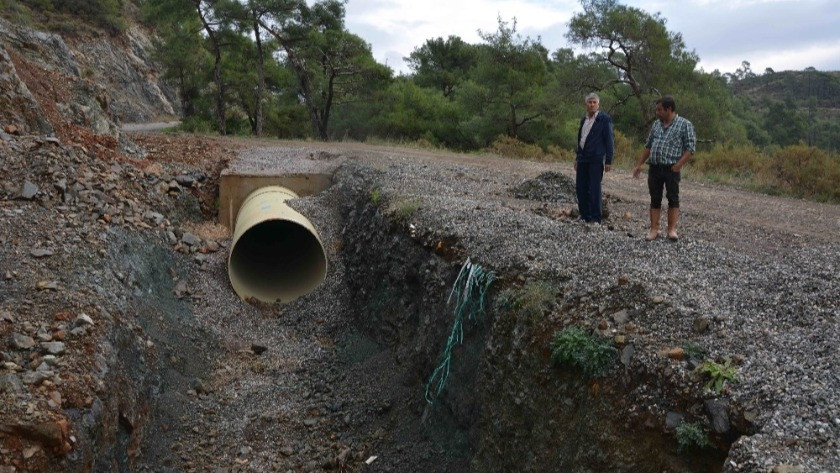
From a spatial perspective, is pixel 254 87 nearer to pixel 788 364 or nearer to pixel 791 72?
pixel 788 364

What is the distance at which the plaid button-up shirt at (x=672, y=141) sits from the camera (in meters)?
7.57

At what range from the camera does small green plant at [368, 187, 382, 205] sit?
38.8 feet

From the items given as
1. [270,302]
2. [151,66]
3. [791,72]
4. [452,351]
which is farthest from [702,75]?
[791,72]

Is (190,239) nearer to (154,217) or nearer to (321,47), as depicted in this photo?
(154,217)

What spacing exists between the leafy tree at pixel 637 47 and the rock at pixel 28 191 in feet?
68.8

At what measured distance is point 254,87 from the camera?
105ft

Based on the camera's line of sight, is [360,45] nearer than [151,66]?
Yes

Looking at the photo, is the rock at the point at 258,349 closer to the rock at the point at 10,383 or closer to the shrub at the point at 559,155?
the rock at the point at 10,383

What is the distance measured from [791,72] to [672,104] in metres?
86.3

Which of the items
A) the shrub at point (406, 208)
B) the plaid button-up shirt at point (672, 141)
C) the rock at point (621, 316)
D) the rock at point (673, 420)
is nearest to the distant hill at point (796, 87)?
the shrub at point (406, 208)

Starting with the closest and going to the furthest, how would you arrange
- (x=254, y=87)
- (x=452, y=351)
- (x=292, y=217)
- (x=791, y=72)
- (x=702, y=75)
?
1. (x=452, y=351)
2. (x=292, y=217)
3. (x=702, y=75)
4. (x=254, y=87)
5. (x=791, y=72)

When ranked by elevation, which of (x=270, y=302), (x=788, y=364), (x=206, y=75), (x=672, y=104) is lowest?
(x=270, y=302)

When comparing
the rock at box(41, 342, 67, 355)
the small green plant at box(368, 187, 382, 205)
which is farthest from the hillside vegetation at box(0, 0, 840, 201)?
the rock at box(41, 342, 67, 355)

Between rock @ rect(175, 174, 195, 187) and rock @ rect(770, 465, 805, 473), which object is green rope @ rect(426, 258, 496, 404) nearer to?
rock @ rect(770, 465, 805, 473)
